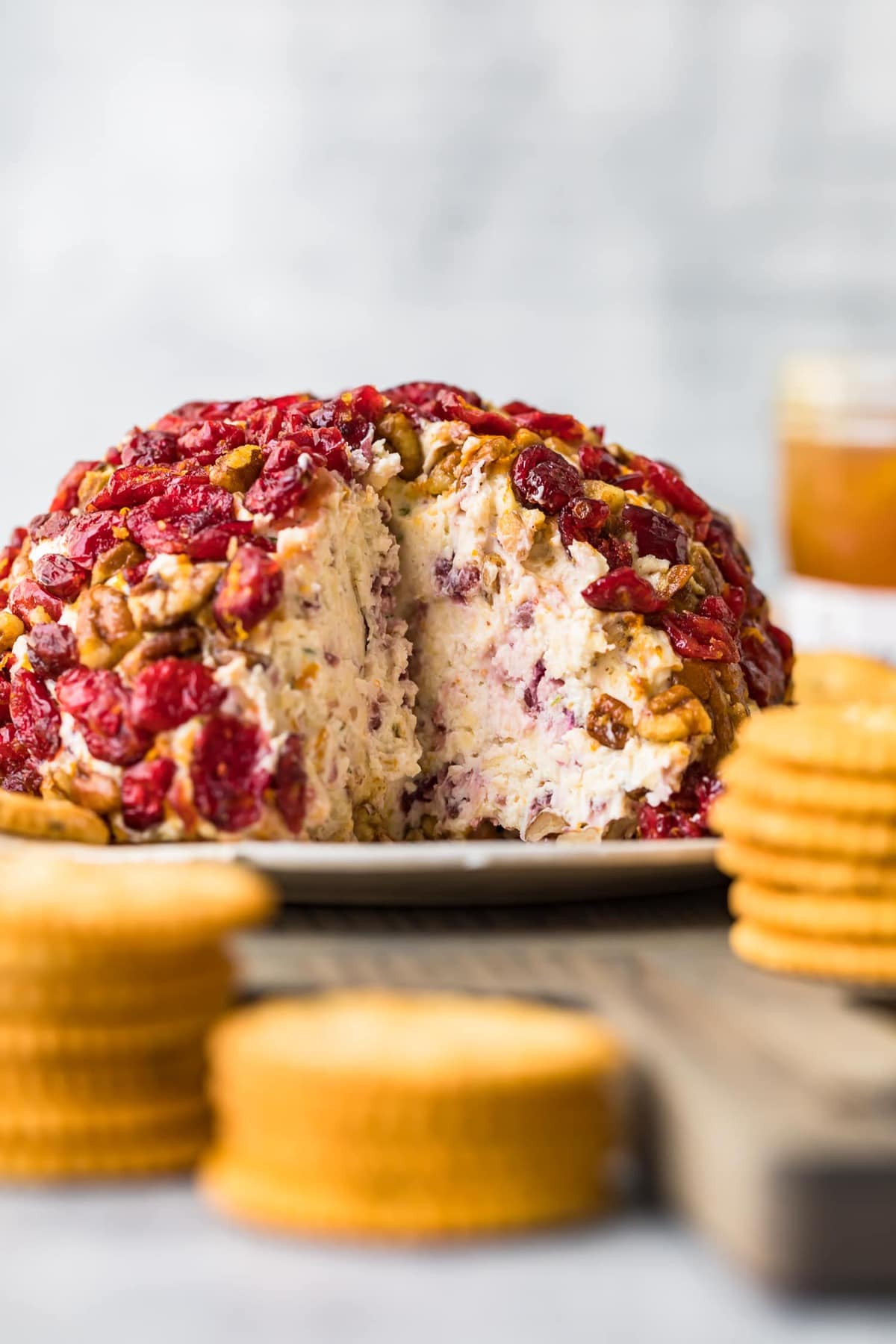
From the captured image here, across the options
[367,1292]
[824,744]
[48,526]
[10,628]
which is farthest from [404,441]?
[367,1292]

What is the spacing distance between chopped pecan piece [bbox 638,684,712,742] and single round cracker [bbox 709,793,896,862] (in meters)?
0.88

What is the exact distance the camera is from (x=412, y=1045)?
7.44 ft

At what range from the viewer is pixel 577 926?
11.3 feet

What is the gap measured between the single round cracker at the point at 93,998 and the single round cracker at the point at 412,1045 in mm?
74

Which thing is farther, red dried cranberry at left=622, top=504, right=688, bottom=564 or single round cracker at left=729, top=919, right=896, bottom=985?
red dried cranberry at left=622, top=504, right=688, bottom=564

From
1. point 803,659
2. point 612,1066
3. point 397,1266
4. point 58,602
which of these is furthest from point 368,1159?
point 803,659

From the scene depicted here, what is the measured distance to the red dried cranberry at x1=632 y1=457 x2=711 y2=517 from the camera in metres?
4.21

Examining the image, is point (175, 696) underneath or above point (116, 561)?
underneath

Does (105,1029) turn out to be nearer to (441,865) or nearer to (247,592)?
(441,865)

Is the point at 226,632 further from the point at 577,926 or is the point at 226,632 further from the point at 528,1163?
the point at 528,1163

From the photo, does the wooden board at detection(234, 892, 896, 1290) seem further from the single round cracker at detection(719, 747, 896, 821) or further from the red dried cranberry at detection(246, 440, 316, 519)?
the red dried cranberry at detection(246, 440, 316, 519)

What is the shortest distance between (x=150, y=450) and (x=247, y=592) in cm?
60

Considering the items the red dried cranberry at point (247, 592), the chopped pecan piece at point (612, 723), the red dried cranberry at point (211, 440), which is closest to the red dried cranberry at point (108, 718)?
the red dried cranberry at point (247, 592)

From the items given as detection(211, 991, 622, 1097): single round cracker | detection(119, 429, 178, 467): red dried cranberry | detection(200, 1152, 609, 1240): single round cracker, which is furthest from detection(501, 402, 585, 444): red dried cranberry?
detection(200, 1152, 609, 1240): single round cracker
